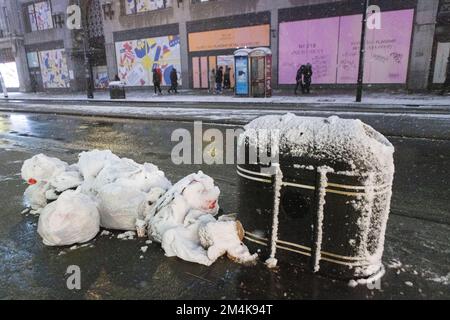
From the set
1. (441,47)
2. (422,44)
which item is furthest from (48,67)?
(441,47)

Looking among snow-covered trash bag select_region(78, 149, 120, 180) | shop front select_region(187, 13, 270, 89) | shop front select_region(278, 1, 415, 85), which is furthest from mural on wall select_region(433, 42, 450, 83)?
snow-covered trash bag select_region(78, 149, 120, 180)

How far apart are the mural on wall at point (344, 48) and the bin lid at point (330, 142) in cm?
1879

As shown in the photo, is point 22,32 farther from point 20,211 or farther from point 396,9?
point 20,211

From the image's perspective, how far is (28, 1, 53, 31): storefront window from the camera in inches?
1315

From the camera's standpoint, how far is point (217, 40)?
24.1 meters

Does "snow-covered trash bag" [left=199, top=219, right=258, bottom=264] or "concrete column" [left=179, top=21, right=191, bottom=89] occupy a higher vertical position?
"concrete column" [left=179, top=21, right=191, bottom=89]

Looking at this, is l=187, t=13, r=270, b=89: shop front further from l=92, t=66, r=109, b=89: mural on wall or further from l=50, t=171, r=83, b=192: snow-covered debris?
A: l=50, t=171, r=83, b=192: snow-covered debris

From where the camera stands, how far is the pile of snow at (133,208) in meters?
3.17

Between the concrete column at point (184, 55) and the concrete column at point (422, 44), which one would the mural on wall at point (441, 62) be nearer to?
the concrete column at point (422, 44)

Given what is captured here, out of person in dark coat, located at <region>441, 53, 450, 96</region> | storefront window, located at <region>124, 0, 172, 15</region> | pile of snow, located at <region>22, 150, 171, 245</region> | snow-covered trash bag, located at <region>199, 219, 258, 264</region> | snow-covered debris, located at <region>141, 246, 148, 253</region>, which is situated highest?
storefront window, located at <region>124, 0, 172, 15</region>

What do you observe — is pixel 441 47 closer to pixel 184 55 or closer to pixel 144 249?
pixel 184 55

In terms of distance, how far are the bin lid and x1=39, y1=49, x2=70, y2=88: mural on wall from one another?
116 feet

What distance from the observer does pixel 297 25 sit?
68.8 feet

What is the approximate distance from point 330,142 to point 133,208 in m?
2.23
